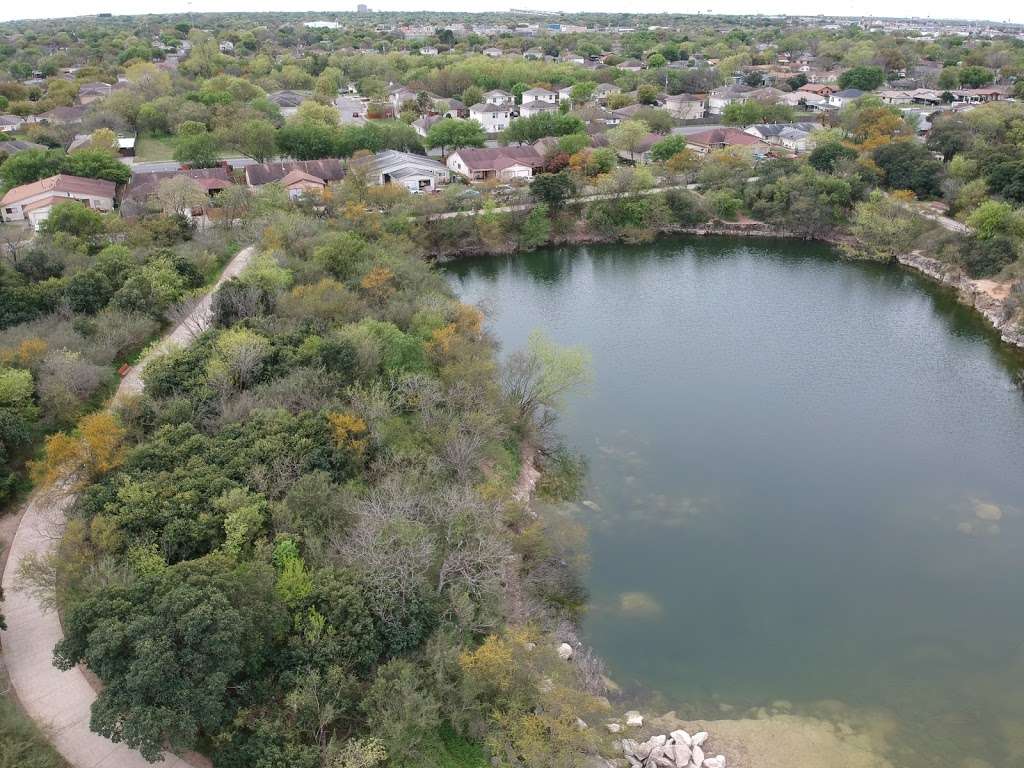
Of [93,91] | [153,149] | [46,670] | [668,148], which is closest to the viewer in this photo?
[46,670]

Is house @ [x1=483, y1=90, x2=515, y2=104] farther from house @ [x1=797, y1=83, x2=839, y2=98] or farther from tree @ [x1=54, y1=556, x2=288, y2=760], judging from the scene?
tree @ [x1=54, y1=556, x2=288, y2=760]

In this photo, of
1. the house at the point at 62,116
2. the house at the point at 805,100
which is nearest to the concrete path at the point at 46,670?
the house at the point at 62,116

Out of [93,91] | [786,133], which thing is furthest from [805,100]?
[93,91]

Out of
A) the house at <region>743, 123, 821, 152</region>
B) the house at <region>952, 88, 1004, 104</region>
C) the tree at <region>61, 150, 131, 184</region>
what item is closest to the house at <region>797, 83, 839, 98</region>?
the house at <region>952, 88, 1004, 104</region>

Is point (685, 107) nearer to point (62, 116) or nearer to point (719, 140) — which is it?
point (719, 140)

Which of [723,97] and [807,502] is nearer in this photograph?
[807,502]

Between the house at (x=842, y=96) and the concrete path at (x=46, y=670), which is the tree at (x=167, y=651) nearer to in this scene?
the concrete path at (x=46, y=670)

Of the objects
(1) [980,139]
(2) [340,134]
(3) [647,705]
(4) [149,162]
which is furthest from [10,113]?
(1) [980,139]
